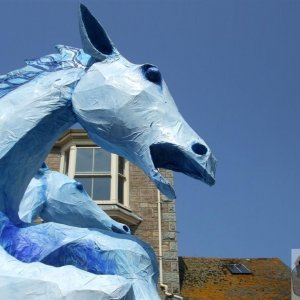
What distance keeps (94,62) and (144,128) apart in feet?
2.07

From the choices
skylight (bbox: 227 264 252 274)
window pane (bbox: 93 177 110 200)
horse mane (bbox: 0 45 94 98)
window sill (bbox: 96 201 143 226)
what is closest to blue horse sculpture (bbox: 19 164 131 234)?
horse mane (bbox: 0 45 94 98)

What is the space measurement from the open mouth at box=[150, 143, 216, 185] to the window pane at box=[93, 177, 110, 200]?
9445 millimetres

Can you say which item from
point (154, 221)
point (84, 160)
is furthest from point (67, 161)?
point (154, 221)

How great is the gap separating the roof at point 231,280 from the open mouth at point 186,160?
34.6ft

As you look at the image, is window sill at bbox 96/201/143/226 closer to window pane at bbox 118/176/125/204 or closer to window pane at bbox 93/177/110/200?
window pane at bbox 93/177/110/200

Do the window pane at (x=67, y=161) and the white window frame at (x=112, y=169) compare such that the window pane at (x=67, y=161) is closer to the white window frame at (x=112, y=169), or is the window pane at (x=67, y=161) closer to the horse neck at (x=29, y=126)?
the white window frame at (x=112, y=169)

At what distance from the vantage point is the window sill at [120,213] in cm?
1166

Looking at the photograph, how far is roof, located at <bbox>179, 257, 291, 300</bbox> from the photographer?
13375 mm

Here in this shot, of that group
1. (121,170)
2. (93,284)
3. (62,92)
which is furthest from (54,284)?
(121,170)

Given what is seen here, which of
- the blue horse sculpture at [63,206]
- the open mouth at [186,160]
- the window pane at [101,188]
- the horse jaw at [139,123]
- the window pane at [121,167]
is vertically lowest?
the blue horse sculpture at [63,206]

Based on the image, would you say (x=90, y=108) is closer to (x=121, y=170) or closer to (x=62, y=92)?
(x=62, y=92)

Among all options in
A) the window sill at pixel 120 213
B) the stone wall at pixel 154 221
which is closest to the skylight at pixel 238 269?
the stone wall at pixel 154 221

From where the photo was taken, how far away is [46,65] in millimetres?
3230

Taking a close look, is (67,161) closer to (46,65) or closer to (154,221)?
(154,221)
